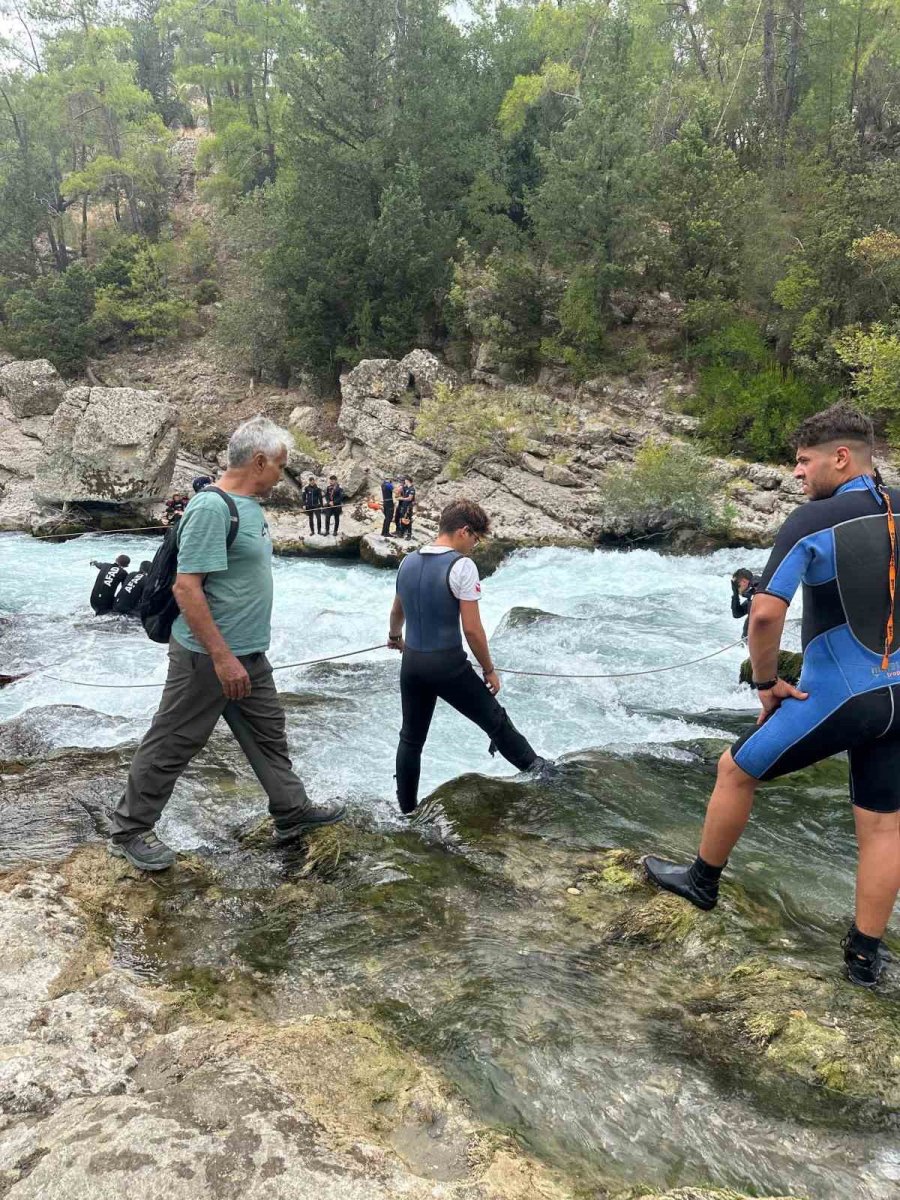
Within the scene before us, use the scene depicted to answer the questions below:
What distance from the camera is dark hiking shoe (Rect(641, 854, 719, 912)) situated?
3250 mm

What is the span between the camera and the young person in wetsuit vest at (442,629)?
13.9 ft

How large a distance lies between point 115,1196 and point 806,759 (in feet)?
8.48

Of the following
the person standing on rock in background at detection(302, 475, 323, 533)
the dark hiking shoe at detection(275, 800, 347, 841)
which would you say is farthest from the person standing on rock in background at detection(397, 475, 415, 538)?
the dark hiking shoe at detection(275, 800, 347, 841)

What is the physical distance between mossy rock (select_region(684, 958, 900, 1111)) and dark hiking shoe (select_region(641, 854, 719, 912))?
0.38 metres

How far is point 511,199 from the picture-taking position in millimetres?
29672

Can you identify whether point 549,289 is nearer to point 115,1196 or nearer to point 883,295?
point 883,295

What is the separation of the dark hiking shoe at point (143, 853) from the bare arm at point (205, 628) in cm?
88

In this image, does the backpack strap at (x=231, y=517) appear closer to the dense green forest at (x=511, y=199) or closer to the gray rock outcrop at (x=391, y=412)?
the gray rock outcrop at (x=391, y=412)

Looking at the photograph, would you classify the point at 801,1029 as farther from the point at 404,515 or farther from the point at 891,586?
the point at 404,515

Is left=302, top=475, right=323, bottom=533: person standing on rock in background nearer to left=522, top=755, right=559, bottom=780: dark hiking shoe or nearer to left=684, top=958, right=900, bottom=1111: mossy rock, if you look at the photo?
left=522, top=755, right=559, bottom=780: dark hiking shoe

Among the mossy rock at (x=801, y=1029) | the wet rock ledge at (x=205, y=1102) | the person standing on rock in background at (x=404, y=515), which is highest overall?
the person standing on rock in background at (x=404, y=515)

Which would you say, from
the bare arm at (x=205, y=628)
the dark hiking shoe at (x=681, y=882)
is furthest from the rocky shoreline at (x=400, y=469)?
the dark hiking shoe at (x=681, y=882)

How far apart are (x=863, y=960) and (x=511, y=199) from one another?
105 feet

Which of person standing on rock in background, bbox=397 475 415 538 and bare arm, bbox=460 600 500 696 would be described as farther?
person standing on rock in background, bbox=397 475 415 538
